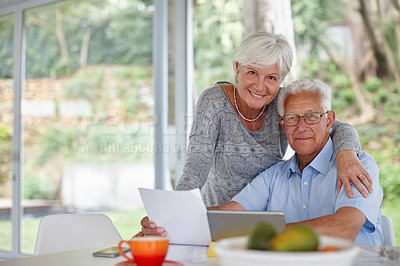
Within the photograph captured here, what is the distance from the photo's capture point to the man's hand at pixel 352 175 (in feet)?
5.15

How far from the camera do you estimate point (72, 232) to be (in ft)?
6.22

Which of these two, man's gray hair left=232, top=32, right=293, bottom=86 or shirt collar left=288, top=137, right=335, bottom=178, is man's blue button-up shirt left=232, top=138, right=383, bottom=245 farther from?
man's gray hair left=232, top=32, right=293, bottom=86

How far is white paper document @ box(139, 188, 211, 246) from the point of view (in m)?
1.34

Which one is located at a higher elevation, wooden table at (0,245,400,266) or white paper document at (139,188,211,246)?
white paper document at (139,188,211,246)

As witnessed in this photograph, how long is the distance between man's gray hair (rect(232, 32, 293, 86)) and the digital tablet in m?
0.82

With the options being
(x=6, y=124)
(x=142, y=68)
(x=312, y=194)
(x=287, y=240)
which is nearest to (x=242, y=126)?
(x=312, y=194)

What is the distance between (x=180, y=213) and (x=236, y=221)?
0.21 metres

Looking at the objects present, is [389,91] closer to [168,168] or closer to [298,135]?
[168,168]

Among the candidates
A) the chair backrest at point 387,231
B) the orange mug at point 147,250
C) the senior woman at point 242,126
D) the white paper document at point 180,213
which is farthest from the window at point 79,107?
the orange mug at point 147,250

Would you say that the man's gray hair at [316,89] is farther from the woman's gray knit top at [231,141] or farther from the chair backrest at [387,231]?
the chair backrest at [387,231]

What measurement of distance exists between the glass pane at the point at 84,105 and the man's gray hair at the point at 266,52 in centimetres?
320

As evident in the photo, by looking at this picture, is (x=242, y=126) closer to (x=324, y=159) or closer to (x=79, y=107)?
(x=324, y=159)

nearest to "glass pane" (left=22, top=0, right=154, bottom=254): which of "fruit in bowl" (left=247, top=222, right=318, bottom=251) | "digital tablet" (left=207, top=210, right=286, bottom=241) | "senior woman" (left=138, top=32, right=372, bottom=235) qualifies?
"senior woman" (left=138, top=32, right=372, bottom=235)

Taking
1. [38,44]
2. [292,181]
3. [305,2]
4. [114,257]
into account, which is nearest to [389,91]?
[305,2]
